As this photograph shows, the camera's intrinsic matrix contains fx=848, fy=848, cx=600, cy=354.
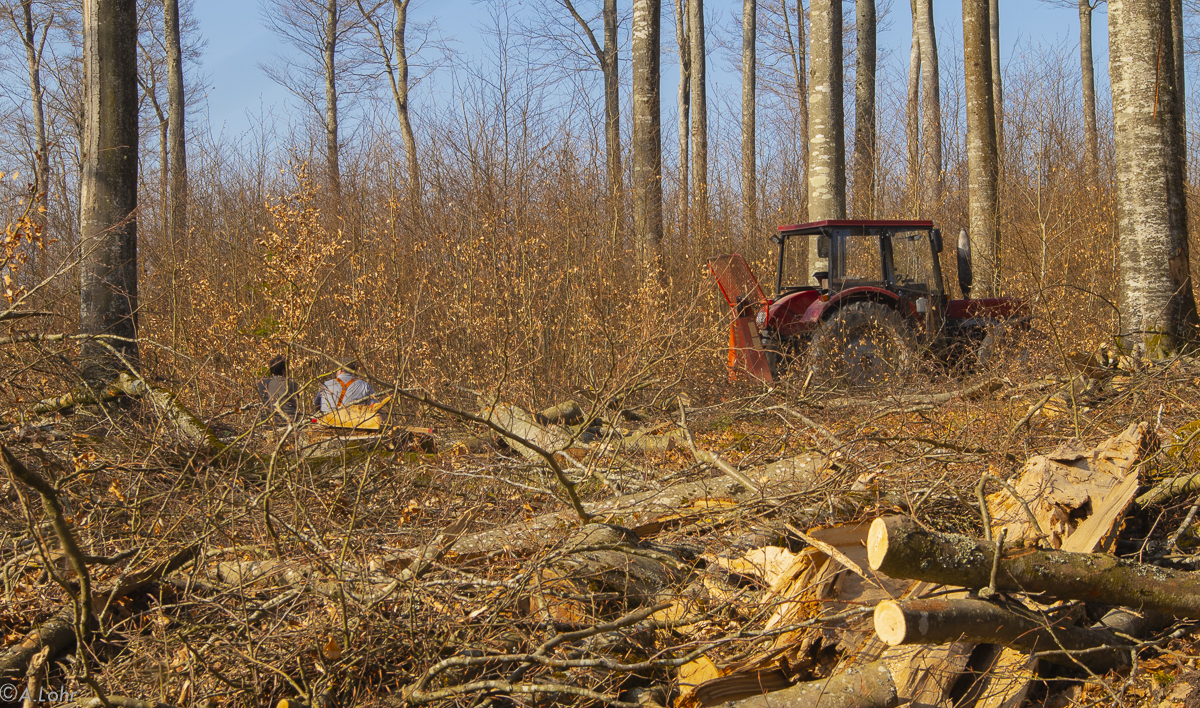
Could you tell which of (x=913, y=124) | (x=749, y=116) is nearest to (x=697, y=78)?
(x=749, y=116)

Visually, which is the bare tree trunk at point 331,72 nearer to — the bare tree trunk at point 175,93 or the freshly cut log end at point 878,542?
the bare tree trunk at point 175,93

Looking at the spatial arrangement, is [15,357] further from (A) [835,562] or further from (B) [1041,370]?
(B) [1041,370]

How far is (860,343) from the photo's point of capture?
307 inches

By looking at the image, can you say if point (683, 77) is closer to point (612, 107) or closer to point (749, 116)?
point (749, 116)

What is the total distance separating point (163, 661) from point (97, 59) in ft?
16.8

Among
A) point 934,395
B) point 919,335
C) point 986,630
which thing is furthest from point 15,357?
point 919,335

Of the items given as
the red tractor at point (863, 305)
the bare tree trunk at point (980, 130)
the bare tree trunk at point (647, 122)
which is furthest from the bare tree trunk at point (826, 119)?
the red tractor at point (863, 305)

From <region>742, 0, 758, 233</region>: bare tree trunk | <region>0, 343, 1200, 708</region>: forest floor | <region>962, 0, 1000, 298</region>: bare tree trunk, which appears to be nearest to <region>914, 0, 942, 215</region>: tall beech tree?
<region>742, 0, 758, 233</region>: bare tree trunk

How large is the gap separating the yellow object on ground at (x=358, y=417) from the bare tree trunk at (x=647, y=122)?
5.89 metres

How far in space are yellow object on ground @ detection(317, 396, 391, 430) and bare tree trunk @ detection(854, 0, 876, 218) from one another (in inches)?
441

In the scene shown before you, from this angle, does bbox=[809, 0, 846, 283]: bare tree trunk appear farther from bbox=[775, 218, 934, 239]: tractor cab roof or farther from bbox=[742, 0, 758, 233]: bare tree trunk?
bbox=[742, 0, 758, 233]: bare tree trunk

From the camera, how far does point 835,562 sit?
3447mm

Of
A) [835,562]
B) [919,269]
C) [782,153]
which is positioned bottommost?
[835,562]

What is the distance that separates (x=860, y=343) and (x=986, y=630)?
5.16m
